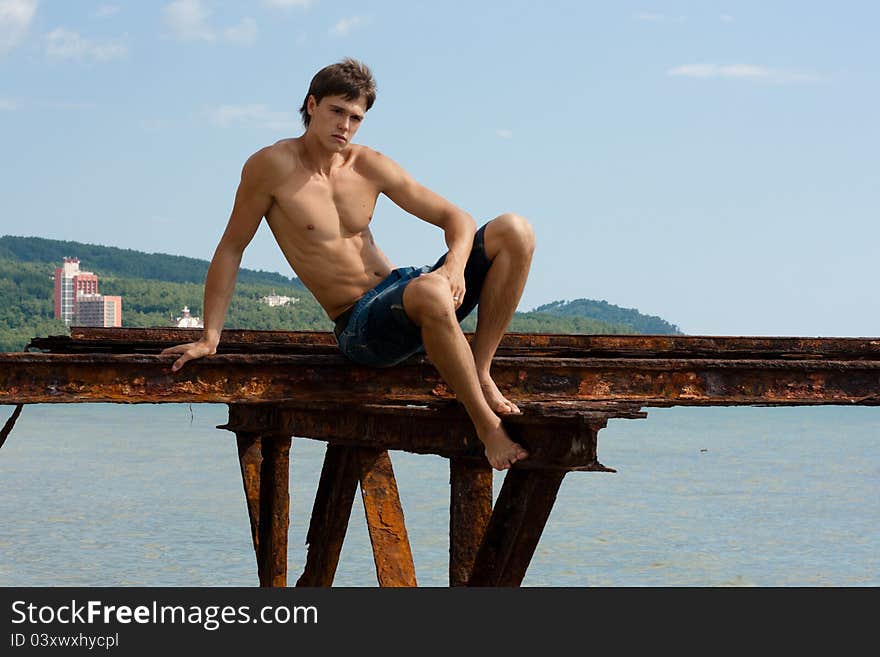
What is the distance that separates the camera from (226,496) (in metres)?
41.5

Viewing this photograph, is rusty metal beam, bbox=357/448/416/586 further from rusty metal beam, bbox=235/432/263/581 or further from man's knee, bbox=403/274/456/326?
man's knee, bbox=403/274/456/326

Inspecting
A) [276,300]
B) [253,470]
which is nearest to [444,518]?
[253,470]

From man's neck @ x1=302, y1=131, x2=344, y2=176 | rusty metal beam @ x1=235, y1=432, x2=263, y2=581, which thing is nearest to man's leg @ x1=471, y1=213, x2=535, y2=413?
man's neck @ x1=302, y1=131, x2=344, y2=176

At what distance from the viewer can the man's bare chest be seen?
21.9ft

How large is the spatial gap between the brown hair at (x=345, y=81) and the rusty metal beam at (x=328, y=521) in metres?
3.92

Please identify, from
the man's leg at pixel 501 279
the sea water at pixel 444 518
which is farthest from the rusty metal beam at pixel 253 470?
the sea water at pixel 444 518

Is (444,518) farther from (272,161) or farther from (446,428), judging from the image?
(272,161)

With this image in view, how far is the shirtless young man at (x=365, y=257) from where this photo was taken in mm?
5941

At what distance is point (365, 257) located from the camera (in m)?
6.87

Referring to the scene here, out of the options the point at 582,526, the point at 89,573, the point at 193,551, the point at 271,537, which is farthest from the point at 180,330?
the point at 582,526

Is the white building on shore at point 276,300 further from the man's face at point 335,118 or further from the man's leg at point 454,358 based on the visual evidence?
the man's leg at point 454,358

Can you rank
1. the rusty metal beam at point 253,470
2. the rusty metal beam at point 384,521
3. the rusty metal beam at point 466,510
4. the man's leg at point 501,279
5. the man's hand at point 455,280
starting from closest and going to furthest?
the man's hand at point 455,280
the man's leg at point 501,279
the rusty metal beam at point 466,510
the rusty metal beam at point 384,521
the rusty metal beam at point 253,470

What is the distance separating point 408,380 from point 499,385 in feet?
1.37

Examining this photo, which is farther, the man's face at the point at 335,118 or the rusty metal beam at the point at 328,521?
the rusty metal beam at the point at 328,521
